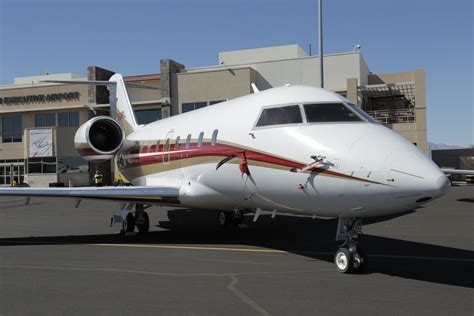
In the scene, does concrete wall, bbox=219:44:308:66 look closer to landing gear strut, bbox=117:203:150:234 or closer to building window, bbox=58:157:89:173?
building window, bbox=58:157:89:173

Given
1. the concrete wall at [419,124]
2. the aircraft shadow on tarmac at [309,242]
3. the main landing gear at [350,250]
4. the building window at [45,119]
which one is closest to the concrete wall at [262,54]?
the concrete wall at [419,124]

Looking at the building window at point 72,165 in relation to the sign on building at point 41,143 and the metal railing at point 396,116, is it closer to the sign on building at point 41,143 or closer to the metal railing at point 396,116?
the sign on building at point 41,143

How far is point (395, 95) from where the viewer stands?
4050 cm

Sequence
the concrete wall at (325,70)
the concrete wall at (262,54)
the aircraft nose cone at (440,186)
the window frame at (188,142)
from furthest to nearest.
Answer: the concrete wall at (262,54) < the concrete wall at (325,70) < the window frame at (188,142) < the aircraft nose cone at (440,186)

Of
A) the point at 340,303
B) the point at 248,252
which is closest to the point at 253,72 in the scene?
the point at 248,252

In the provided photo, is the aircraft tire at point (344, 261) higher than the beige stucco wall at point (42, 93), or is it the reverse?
the beige stucco wall at point (42, 93)

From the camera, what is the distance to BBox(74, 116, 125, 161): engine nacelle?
48.1ft

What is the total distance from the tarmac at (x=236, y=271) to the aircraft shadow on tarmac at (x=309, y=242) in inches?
1.0

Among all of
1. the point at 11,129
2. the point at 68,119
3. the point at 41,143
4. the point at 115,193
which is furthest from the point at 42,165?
the point at 115,193

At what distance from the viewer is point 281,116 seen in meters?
8.24

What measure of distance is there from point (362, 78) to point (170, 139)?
28.0 m

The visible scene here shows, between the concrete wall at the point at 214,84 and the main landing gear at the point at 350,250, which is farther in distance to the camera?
the concrete wall at the point at 214,84

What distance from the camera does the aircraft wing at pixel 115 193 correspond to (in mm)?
10711

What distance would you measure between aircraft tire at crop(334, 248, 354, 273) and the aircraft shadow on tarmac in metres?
0.43
